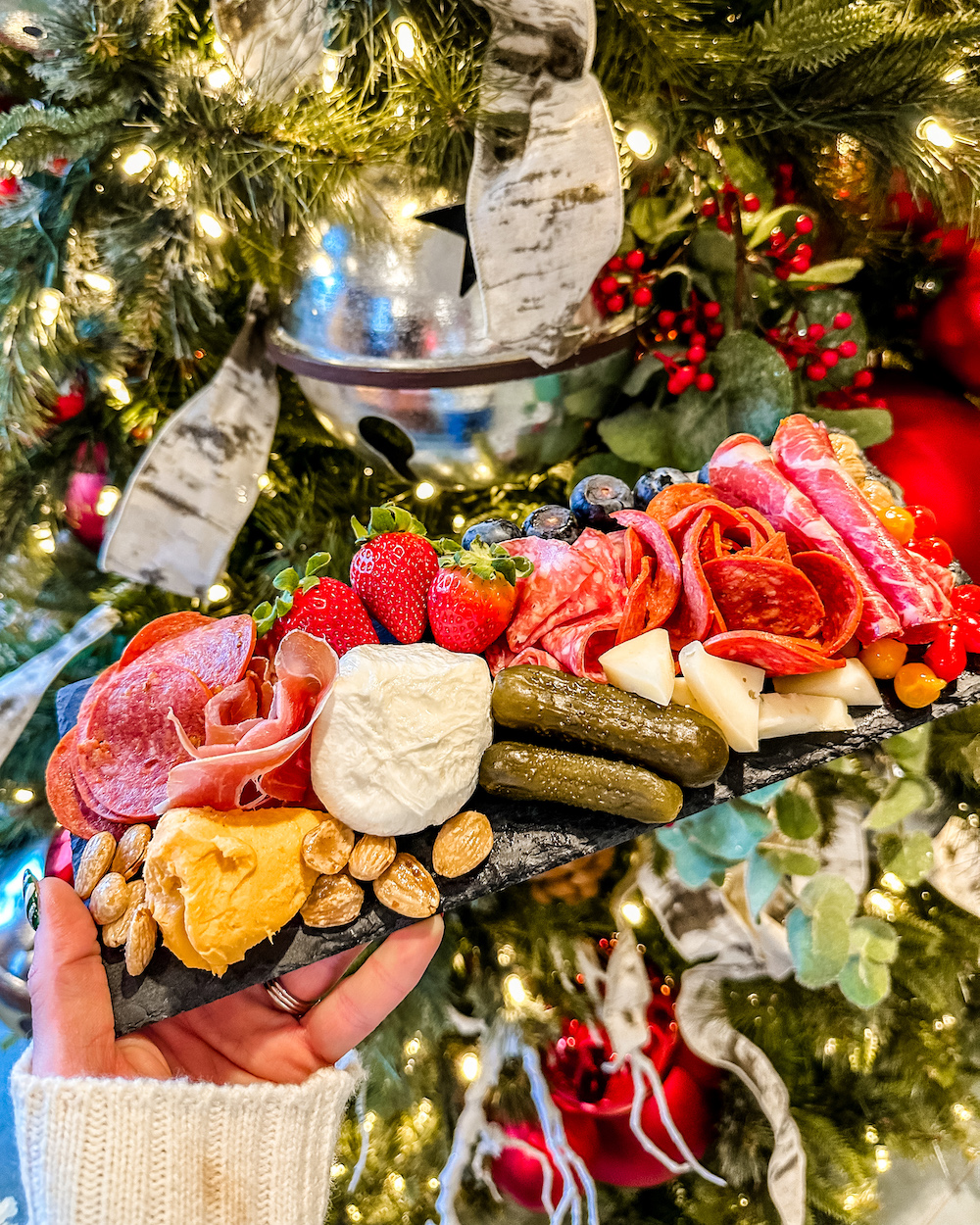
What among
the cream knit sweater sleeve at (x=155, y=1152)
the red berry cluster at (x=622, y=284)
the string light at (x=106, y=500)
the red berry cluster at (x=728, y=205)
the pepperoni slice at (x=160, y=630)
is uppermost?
the red berry cluster at (x=728, y=205)

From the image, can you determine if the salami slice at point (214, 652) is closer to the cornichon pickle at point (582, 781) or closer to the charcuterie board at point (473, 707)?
the charcuterie board at point (473, 707)

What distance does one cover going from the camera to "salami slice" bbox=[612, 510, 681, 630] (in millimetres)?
995

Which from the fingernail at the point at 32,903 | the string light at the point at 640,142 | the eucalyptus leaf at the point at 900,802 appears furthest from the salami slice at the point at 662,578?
the fingernail at the point at 32,903

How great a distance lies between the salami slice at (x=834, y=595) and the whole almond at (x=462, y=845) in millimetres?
483

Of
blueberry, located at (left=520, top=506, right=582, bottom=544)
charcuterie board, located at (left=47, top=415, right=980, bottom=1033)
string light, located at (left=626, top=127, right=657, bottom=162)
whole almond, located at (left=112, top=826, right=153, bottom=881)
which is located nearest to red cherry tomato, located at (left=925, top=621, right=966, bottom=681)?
charcuterie board, located at (left=47, top=415, right=980, bottom=1033)

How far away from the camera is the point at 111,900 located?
2.83 feet

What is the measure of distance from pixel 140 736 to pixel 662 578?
0.66 meters

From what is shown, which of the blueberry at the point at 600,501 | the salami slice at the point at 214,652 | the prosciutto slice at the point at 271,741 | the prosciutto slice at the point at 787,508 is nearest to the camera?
the prosciutto slice at the point at 271,741

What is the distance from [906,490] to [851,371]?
0.22 metres

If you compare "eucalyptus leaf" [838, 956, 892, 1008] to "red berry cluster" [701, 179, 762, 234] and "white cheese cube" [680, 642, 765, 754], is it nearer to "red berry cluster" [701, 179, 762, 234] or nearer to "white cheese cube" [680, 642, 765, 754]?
"white cheese cube" [680, 642, 765, 754]

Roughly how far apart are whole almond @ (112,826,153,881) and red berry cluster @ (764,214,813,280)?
1171 mm

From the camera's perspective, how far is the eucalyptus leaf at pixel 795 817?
1.28m

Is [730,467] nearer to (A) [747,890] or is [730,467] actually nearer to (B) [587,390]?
(B) [587,390]

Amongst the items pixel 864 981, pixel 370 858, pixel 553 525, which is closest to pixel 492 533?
pixel 553 525
